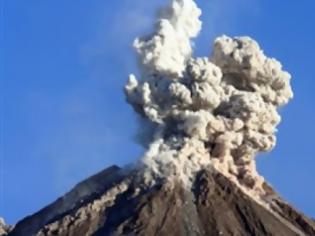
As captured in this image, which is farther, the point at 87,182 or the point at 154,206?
the point at 87,182

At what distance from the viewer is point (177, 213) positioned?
14050cm

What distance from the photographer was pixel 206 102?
143250 millimetres

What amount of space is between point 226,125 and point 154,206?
27.5 ft

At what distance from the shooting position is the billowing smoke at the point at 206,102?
143500 millimetres

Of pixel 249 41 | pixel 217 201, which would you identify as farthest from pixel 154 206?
pixel 249 41

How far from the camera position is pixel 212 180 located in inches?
5684

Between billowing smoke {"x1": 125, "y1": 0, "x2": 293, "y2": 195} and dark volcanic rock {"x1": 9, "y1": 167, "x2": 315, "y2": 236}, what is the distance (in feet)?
6.00

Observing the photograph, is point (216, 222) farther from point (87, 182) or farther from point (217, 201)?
point (87, 182)

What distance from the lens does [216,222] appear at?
139500 mm

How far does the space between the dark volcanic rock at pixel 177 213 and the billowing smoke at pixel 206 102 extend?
1830mm

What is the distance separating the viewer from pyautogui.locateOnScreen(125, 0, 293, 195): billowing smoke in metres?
144

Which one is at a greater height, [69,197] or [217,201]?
[69,197]

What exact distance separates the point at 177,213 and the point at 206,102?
8.77 metres

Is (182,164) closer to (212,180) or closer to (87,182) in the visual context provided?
(212,180)
